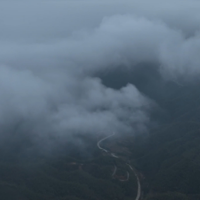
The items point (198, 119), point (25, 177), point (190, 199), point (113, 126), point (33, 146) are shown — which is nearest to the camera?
point (190, 199)

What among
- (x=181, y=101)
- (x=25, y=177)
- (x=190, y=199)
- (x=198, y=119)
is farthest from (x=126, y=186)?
(x=181, y=101)

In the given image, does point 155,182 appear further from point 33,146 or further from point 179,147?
point 33,146

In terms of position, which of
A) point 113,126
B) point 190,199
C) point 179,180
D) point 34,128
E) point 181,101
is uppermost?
point 181,101

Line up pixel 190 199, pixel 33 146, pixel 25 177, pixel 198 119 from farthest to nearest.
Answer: pixel 198 119 < pixel 33 146 < pixel 25 177 < pixel 190 199

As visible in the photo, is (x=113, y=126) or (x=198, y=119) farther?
(x=113, y=126)

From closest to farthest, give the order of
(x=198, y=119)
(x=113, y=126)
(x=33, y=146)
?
(x=33, y=146) < (x=198, y=119) < (x=113, y=126)

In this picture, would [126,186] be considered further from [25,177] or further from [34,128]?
[34,128]

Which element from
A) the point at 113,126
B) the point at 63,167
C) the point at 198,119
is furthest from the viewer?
the point at 113,126

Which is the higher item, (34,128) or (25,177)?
(34,128)

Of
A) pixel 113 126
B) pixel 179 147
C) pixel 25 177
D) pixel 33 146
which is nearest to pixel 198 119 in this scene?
pixel 179 147
